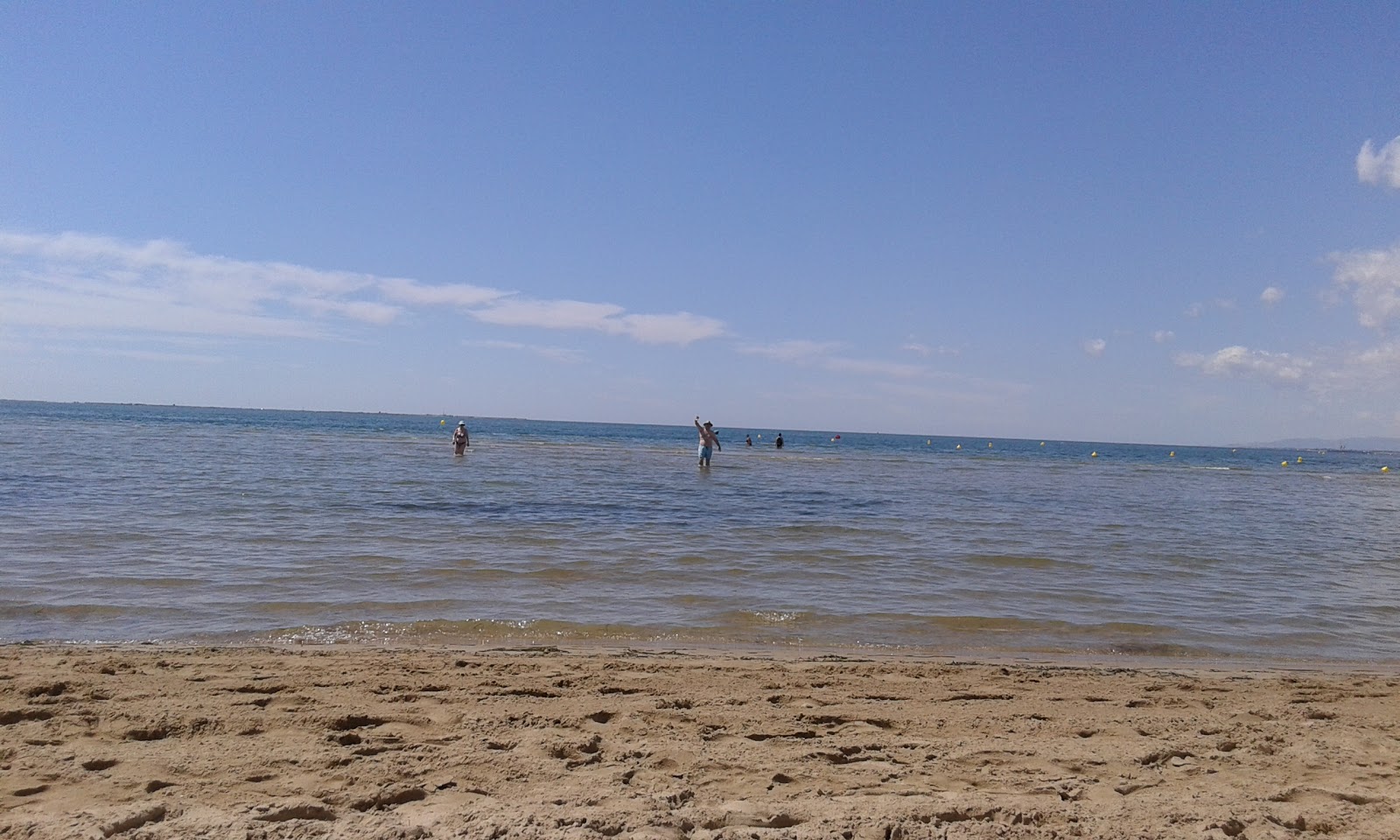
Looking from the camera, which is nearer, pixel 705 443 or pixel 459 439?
pixel 705 443

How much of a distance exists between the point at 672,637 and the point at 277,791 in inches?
159

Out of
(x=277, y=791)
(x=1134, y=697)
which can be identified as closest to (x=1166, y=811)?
(x=1134, y=697)

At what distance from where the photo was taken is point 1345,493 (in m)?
30.9

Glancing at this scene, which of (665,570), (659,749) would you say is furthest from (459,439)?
(659,749)

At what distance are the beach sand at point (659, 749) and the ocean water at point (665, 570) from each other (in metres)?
1.25

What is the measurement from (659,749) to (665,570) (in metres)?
5.87

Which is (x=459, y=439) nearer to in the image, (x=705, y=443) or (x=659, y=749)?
(x=705, y=443)

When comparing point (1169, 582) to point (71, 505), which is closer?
point (1169, 582)

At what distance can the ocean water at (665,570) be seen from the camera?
7441mm

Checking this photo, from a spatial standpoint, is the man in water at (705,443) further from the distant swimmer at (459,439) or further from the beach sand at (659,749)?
the beach sand at (659,749)

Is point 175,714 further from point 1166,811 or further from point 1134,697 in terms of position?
point 1134,697

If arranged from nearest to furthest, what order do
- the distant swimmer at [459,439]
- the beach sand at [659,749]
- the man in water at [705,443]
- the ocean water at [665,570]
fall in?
the beach sand at [659,749], the ocean water at [665,570], the man in water at [705,443], the distant swimmer at [459,439]

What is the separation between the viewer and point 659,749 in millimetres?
4227

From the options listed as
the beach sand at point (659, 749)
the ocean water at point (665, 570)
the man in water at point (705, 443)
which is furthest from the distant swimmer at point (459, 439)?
the beach sand at point (659, 749)
